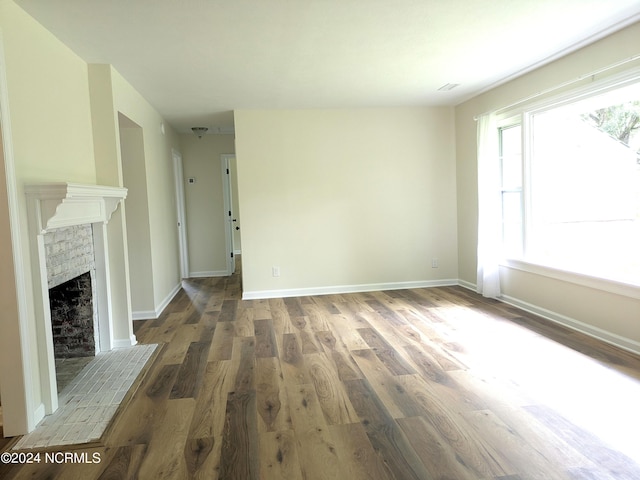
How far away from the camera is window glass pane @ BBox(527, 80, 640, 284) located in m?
3.49

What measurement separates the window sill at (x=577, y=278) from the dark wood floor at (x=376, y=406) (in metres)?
0.46

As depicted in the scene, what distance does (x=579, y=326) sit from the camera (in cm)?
385

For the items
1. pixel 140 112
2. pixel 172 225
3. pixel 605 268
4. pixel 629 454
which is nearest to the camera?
pixel 629 454

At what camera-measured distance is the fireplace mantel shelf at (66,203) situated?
8.07ft

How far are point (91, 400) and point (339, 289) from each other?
353 centimetres

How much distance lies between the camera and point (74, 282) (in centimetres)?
350

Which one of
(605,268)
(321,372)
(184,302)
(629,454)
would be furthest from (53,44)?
(605,268)

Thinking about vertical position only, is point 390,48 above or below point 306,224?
above

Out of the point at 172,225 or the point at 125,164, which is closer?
the point at 125,164

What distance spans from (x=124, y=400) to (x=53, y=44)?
2.47m

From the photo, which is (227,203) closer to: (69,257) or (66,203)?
(69,257)

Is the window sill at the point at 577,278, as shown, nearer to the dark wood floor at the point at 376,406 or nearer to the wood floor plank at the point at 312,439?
the dark wood floor at the point at 376,406

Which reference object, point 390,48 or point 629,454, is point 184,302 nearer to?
point 390,48

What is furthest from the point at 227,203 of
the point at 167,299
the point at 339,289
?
the point at 339,289
